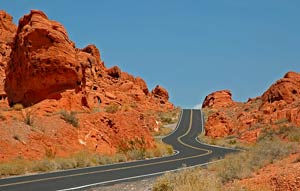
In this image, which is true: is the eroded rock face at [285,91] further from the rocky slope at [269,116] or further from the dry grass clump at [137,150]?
the dry grass clump at [137,150]

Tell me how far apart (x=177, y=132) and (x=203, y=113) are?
3495cm

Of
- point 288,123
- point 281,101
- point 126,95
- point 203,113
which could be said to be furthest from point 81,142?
point 203,113

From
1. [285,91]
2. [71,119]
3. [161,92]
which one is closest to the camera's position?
[71,119]

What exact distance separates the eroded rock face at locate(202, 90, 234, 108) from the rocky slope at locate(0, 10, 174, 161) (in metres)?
99.1

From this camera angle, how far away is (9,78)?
138ft

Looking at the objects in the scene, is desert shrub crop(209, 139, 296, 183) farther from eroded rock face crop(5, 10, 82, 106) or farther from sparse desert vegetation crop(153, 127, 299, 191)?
eroded rock face crop(5, 10, 82, 106)

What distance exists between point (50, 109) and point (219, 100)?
10915cm

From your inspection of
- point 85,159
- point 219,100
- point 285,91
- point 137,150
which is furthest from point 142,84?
point 85,159

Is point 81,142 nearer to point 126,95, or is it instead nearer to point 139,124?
point 139,124

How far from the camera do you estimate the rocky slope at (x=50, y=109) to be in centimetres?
2689

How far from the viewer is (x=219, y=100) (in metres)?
141

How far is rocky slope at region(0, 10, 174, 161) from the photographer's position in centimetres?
2689

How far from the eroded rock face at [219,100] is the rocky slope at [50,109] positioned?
99.1m

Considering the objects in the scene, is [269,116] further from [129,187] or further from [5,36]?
[5,36]
